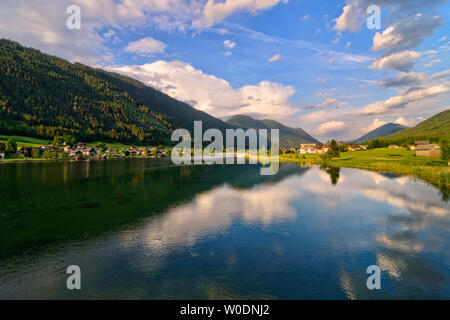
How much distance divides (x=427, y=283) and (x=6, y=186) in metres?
71.4

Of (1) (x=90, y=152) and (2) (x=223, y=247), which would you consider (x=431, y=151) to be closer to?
(2) (x=223, y=247)

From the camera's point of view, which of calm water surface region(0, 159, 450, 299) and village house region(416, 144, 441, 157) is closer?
calm water surface region(0, 159, 450, 299)

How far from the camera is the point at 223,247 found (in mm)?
21547

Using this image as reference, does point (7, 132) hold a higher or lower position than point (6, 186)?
higher

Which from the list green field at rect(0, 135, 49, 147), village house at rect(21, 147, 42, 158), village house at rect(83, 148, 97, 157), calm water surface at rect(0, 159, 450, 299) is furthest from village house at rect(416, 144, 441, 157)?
green field at rect(0, 135, 49, 147)

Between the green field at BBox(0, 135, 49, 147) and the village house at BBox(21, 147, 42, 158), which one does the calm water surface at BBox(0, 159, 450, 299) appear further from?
the green field at BBox(0, 135, 49, 147)

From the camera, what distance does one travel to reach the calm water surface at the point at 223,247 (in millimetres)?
14945

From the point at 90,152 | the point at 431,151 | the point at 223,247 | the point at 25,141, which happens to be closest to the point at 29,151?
the point at 25,141

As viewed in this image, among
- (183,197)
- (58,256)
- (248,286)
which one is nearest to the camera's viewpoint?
(248,286)

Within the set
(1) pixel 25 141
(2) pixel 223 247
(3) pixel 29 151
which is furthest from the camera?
A: (1) pixel 25 141

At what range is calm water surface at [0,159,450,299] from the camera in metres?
14.9
